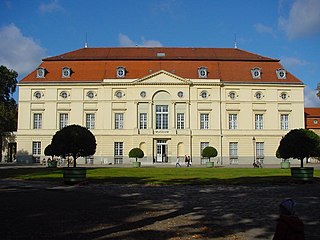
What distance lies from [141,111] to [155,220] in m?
42.4

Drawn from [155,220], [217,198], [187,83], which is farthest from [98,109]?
[155,220]

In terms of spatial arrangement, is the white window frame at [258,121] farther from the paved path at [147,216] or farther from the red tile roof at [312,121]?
the paved path at [147,216]

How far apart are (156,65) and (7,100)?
27282mm

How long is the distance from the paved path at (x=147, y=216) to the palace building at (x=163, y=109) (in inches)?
1443

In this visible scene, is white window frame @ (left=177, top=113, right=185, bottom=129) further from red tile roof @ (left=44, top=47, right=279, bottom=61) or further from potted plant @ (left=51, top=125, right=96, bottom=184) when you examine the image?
potted plant @ (left=51, top=125, right=96, bottom=184)

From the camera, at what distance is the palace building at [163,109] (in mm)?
50531

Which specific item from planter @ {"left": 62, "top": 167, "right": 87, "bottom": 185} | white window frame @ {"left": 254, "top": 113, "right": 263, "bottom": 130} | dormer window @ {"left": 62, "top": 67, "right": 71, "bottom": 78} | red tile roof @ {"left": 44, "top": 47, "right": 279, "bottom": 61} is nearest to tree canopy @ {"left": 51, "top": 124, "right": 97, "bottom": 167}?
planter @ {"left": 62, "top": 167, "right": 87, "bottom": 185}

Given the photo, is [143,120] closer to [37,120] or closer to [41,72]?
[37,120]

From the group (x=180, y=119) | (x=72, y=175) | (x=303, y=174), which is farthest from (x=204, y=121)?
(x=72, y=175)

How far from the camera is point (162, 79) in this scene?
50.6 meters

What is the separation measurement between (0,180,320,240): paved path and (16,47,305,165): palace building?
36658 millimetres

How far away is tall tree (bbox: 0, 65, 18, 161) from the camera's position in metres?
58.5

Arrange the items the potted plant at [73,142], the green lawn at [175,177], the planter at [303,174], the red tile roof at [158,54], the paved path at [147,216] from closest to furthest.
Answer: the paved path at [147,216] → the planter at [303,174] → the green lawn at [175,177] → the potted plant at [73,142] → the red tile roof at [158,54]

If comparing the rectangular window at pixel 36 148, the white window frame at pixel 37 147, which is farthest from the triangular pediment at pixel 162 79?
the rectangular window at pixel 36 148
